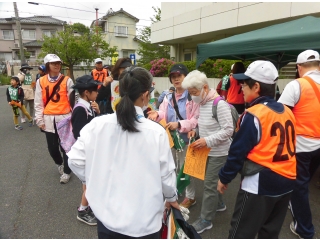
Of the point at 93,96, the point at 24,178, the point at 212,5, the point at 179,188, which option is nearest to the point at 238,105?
the point at 179,188

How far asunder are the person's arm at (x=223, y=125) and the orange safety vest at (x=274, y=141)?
2.11 ft

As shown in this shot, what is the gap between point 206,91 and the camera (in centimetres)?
242

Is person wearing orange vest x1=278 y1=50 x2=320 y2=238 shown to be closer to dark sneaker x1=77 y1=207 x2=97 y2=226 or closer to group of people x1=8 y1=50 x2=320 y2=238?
group of people x1=8 y1=50 x2=320 y2=238

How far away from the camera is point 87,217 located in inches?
111

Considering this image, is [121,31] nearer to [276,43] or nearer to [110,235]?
[276,43]

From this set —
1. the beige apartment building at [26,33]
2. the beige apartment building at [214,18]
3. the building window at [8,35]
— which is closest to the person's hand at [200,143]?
the beige apartment building at [214,18]

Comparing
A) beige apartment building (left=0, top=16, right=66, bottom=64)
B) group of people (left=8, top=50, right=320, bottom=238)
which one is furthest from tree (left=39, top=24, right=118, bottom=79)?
beige apartment building (left=0, top=16, right=66, bottom=64)

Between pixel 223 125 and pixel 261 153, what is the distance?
2.39ft

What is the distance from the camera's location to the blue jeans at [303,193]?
2363 millimetres

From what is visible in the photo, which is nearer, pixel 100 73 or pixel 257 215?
pixel 257 215

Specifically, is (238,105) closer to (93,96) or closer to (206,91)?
(206,91)

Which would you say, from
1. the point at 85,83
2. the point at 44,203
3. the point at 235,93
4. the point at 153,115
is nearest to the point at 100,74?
the point at 235,93

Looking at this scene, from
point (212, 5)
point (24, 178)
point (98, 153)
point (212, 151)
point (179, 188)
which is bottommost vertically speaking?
point (24, 178)

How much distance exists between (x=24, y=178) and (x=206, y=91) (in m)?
3.36
